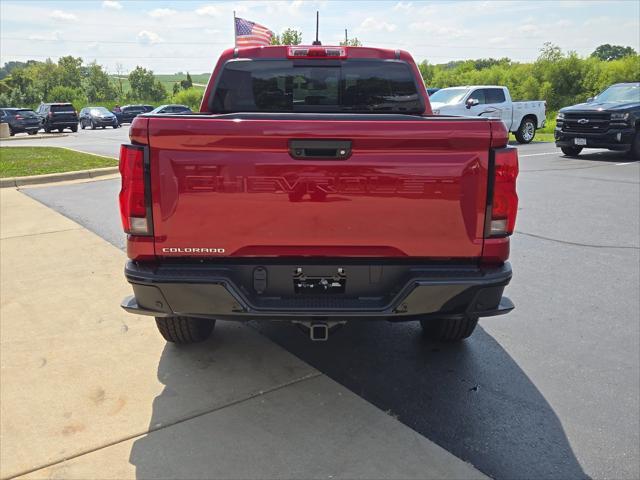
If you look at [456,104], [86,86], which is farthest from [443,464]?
[86,86]

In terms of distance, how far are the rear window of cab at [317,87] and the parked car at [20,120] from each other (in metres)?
34.1

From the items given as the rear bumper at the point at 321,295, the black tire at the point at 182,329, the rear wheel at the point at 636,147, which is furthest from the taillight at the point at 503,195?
the rear wheel at the point at 636,147

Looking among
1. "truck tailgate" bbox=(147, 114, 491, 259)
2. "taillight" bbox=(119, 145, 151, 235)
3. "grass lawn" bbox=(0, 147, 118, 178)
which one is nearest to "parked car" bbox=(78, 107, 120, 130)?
"grass lawn" bbox=(0, 147, 118, 178)

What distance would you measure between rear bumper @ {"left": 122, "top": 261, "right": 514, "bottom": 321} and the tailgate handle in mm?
537

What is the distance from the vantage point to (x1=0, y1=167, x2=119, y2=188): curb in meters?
10.9

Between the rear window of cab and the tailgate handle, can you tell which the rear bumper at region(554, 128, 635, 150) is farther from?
the tailgate handle

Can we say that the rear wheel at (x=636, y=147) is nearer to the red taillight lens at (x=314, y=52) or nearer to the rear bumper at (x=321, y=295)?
the red taillight lens at (x=314, y=52)

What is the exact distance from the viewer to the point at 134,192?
2648 millimetres

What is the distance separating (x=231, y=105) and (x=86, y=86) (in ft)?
275

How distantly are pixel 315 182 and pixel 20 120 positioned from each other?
36508 mm

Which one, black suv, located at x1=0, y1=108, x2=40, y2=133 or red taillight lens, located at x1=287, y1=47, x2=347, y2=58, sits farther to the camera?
black suv, located at x1=0, y1=108, x2=40, y2=133

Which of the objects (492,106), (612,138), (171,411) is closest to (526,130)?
(492,106)

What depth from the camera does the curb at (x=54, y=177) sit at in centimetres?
1088

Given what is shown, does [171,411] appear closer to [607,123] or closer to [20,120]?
[607,123]
